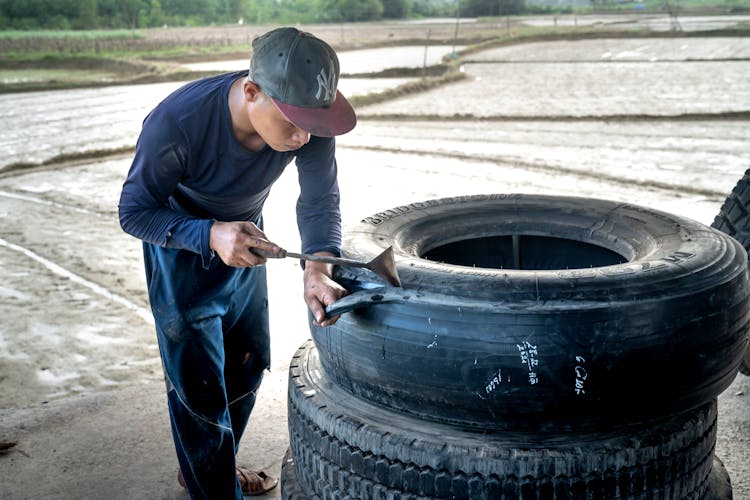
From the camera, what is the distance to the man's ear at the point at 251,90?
→ 1959mm

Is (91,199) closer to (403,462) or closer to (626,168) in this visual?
(626,168)

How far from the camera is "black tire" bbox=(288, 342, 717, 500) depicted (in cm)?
Answer: 169

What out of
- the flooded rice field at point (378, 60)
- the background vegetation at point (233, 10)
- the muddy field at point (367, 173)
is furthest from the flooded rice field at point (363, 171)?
the background vegetation at point (233, 10)

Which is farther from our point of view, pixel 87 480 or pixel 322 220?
pixel 87 480

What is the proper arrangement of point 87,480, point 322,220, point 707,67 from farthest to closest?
point 707,67 → point 87,480 → point 322,220

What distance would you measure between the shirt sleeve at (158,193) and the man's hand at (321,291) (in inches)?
10.2

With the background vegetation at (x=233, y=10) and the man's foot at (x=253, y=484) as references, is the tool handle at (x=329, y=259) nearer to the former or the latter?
the man's foot at (x=253, y=484)

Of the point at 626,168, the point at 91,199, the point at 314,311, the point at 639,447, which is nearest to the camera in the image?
the point at 639,447

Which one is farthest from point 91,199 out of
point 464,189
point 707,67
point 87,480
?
point 707,67

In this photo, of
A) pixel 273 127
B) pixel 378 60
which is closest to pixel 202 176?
pixel 273 127

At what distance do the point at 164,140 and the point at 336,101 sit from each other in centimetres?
44

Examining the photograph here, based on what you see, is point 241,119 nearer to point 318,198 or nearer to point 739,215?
point 318,198

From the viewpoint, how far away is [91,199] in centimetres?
643

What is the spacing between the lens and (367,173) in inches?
284
